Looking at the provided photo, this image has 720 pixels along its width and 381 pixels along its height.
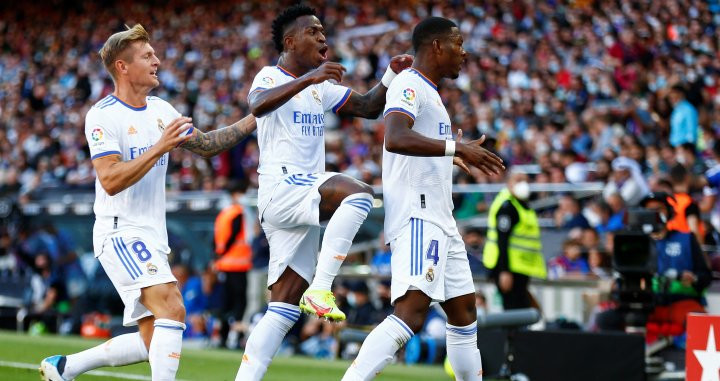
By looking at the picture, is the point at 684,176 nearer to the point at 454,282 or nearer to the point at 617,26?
the point at 454,282

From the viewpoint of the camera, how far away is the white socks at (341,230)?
668cm

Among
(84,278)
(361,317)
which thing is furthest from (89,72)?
(361,317)

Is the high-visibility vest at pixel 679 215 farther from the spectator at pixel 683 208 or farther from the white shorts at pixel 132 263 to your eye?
the white shorts at pixel 132 263

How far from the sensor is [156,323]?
6418mm

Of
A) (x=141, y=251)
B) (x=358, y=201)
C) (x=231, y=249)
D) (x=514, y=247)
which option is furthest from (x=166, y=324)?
(x=231, y=249)

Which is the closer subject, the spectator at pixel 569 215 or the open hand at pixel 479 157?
the open hand at pixel 479 157

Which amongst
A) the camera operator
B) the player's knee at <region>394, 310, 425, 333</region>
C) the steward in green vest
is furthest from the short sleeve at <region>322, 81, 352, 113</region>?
the steward in green vest

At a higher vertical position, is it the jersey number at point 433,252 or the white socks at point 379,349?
the jersey number at point 433,252

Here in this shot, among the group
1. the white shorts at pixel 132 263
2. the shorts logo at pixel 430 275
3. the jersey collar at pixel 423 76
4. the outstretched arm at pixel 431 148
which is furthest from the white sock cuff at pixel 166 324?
the jersey collar at pixel 423 76

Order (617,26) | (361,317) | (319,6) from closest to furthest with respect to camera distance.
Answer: (361,317) → (617,26) → (319,6)

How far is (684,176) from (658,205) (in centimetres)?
73

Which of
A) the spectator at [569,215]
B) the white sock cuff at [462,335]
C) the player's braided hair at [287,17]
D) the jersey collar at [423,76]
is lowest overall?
the white sock cuff at [462,335]

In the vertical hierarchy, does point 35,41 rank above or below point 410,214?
above

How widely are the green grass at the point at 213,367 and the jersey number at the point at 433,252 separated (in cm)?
393
